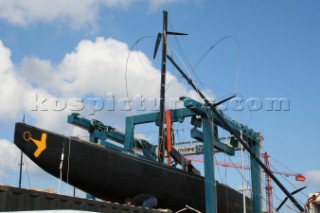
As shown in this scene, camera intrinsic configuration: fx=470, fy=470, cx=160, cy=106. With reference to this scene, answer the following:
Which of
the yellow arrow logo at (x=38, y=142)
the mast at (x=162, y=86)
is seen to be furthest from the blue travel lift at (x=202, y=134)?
the yellow arrow logo at (x=38, y=142)

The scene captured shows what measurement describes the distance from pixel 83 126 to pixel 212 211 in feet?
26.1

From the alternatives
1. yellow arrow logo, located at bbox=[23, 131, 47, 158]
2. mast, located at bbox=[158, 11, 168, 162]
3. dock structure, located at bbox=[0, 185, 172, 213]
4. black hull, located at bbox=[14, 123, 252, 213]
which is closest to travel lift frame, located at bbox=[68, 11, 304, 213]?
mast, located at bbox=[158, 11, 168, 162]

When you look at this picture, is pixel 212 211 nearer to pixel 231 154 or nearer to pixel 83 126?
pixel 231 154

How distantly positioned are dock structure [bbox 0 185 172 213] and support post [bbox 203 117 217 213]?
8.56 m

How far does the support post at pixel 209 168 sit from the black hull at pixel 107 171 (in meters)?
1.37

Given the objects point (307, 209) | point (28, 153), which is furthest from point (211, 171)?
point (307, 209)

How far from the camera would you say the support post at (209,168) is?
19898mm

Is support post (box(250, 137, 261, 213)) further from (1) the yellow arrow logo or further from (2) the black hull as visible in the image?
(1) the yellow arrow logo

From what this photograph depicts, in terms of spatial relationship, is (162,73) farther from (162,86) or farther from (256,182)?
(256,182)

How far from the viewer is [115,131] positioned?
83.1 feet

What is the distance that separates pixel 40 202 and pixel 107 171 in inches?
324

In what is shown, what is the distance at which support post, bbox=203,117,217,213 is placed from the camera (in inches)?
783

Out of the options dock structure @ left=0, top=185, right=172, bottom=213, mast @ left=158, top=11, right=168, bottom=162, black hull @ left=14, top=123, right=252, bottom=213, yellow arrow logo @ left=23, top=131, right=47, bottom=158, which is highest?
mast @ left=158, top=11, right=168, bottom=162

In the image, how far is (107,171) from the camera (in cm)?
1864
